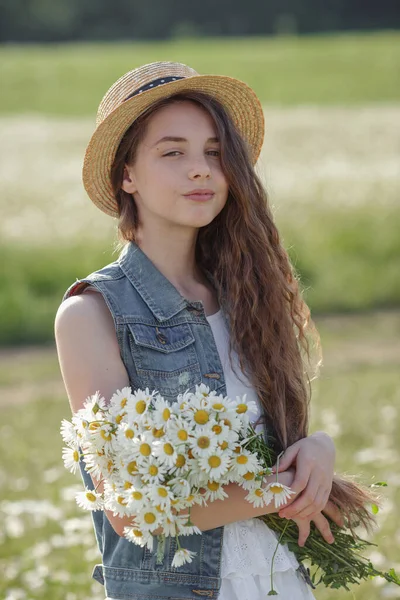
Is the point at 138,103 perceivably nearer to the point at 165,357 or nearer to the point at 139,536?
the point at 165,357

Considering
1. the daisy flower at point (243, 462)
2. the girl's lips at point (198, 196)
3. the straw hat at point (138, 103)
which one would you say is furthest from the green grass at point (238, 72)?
the daisy flower at point (243, 462)

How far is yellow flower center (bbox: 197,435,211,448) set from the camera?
2.38 m

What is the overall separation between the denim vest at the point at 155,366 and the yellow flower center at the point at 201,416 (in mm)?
319

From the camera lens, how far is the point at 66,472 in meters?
6.73

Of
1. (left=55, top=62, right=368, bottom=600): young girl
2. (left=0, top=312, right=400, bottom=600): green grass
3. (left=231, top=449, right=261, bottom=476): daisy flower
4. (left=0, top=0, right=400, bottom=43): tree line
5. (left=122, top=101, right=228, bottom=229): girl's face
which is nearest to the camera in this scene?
(left=231, top=449, right=261, bottom=476): daisy flower

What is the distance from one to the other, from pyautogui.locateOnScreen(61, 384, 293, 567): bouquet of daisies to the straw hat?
80cm

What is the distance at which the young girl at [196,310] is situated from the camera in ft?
8.78

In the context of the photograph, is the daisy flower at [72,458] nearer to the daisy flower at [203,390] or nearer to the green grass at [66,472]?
the daisy flower at [203,390]

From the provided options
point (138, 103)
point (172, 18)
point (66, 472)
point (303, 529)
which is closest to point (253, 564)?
point (303, 529)

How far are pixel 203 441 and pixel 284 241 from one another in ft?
3.47

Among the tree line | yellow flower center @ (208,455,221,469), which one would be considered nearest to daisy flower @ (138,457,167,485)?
yellow flower center @ (208,455,221,469)

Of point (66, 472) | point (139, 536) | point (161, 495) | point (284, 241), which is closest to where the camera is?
point (161, 495)

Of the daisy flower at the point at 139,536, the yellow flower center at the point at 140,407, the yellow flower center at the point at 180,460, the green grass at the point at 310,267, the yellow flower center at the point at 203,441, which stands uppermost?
the yellow flower center at the point at 140,407

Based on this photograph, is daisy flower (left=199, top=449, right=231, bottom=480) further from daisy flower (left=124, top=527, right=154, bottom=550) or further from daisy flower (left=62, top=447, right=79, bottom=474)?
daisy flower (left=62, top=447, right=79, bottom=474)
